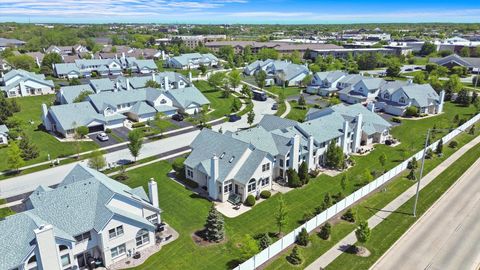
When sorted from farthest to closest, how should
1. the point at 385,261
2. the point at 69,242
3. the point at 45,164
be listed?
the point at 45,164 < the point at 385,261 < the point at 69,242

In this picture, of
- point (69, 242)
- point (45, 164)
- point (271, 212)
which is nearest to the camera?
point (69, 242)

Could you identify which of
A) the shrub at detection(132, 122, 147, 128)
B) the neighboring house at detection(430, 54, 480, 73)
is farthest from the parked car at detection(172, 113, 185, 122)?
the neighboring house at detection(430, 54, 480, 73)

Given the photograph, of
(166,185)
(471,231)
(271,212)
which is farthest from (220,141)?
(471,231)

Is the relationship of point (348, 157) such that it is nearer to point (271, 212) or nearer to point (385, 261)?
point (271, 212)

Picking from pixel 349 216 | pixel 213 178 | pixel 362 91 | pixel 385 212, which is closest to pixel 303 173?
pixel 349 216

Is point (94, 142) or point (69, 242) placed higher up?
point (69, 242)

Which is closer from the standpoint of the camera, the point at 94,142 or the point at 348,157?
the point at 348,157

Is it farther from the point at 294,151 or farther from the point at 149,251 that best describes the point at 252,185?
the point at 149,251
